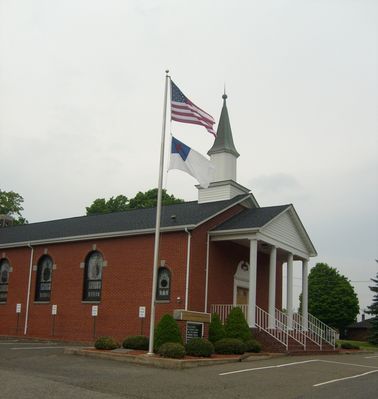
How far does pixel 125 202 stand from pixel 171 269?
29592mm

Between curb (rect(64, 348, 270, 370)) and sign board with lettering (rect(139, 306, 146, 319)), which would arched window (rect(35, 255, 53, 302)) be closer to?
sign board with lettering (rect(139, 306, 146, 319))

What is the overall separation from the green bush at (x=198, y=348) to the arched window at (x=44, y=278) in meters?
12.0

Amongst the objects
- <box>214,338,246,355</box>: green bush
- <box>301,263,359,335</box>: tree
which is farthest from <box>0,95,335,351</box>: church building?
<box>301,263,359,335</box>: tree

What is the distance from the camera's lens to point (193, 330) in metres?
19.6

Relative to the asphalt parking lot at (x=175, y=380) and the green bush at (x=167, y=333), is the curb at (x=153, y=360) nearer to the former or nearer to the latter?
the asphalt parking lot at (x=175, y=380)

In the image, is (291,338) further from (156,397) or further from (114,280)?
(156,397)

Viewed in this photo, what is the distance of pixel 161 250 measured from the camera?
23812 mm

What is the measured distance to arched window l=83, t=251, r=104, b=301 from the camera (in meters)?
26.0

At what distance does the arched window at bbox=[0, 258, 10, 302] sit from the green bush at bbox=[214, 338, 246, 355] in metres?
14.7

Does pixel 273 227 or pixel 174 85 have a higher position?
pixel 174 85

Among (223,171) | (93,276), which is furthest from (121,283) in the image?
(223,171)

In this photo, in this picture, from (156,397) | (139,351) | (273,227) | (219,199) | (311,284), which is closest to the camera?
(156,397)

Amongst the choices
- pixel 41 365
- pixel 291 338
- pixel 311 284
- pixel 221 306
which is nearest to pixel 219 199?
pixel 221 306

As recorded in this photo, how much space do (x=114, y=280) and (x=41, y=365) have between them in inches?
395
